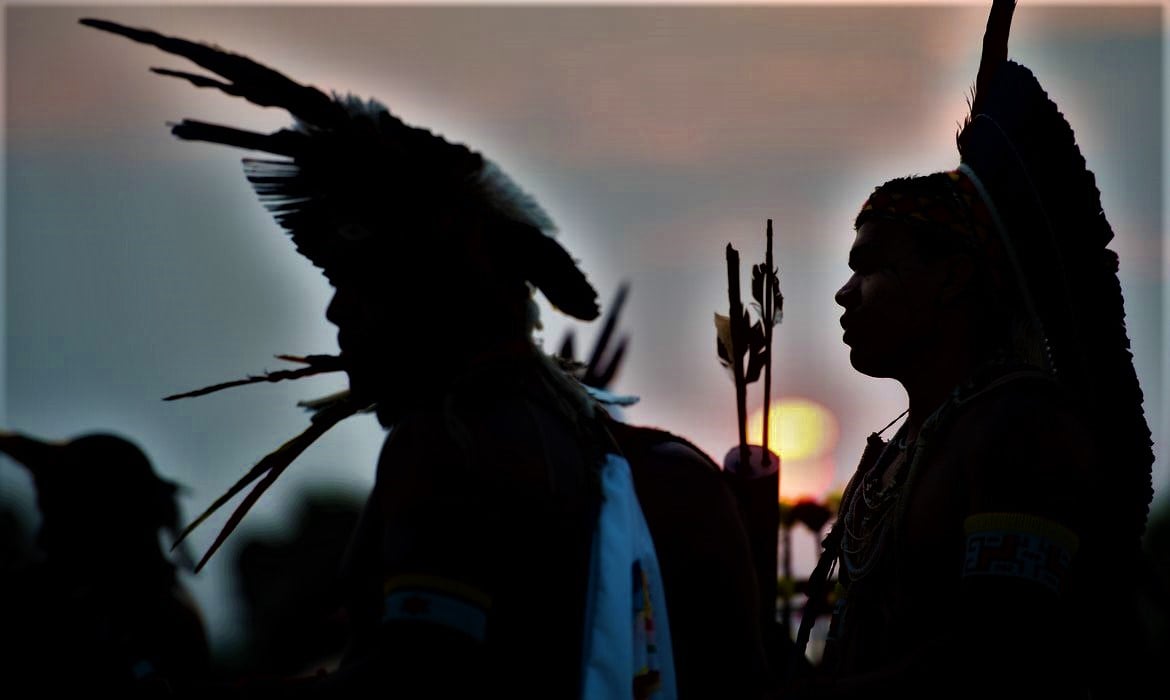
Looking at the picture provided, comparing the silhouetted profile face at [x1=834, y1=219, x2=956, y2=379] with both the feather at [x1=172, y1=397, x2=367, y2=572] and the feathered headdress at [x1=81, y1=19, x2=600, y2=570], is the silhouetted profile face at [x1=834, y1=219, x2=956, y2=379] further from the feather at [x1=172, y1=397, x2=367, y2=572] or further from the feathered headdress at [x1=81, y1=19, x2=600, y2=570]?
the feather at [x1=172, y1=397, x2=367, y2=572]

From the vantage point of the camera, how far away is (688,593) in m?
4.03

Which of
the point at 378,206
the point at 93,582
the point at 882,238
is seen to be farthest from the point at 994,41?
the point at 93,582

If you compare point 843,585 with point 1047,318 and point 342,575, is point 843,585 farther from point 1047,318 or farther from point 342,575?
point 342,575

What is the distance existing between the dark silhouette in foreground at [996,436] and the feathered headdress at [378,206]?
90 cm

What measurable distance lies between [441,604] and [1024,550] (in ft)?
3.91

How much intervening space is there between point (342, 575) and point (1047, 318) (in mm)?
1717

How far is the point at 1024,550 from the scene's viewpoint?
9.75ft

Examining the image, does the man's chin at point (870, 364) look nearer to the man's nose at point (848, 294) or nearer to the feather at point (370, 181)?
the man's nose at point (848, 294)

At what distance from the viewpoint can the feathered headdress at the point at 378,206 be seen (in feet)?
12.9

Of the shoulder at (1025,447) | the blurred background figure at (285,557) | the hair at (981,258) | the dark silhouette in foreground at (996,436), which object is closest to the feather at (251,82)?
the dark silhouette in foreground at (996,436)

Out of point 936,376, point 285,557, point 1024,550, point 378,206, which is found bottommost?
point 1024,550

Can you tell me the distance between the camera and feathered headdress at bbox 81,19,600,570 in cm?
394

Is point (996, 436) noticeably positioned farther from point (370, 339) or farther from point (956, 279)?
point (370, 339)

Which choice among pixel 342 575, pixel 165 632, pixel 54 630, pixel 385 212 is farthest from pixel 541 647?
pixel 54 630
